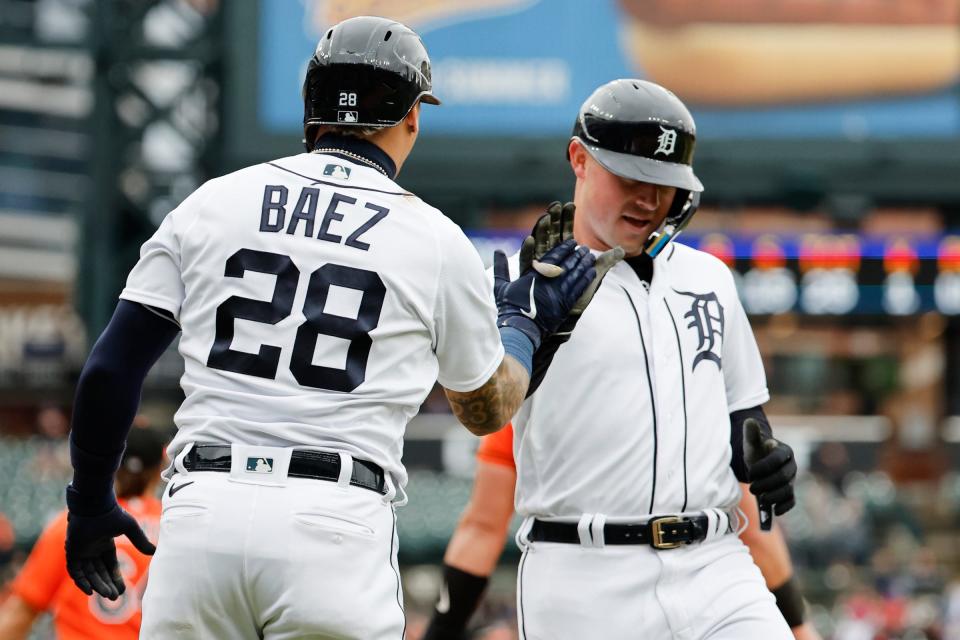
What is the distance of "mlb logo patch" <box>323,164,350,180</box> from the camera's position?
372 centimetres

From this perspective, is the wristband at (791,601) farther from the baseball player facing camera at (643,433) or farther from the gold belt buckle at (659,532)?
the gold belt buckle at (659,532)

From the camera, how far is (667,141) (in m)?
4.81

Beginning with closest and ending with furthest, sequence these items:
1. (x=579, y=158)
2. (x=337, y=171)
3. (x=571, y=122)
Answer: (x=337, y=171)
(x=579, y=158)
(x=571, y=122)

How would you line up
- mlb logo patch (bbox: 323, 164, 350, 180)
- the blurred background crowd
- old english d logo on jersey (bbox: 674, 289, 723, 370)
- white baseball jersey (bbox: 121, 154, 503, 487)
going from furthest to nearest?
the blurred background crowd → old english d logo on jersey (bbox: 674, 289, 723, 370) → mlb logo patch (bbox: 323, 164, 350, 180) → white baseball jersey (bbox: 121, 154, 503, 487)

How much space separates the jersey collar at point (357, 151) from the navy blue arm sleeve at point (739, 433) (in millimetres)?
1462

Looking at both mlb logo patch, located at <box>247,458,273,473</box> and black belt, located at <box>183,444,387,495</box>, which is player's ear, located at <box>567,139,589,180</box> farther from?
mlb logo patch, located at <box>247,458,273,473</box>

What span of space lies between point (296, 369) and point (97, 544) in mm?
794

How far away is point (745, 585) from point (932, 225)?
14.6 meters

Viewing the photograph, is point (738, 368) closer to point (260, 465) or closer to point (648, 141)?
point (648, 141)

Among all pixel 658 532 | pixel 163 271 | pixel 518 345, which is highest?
pixel 163 271

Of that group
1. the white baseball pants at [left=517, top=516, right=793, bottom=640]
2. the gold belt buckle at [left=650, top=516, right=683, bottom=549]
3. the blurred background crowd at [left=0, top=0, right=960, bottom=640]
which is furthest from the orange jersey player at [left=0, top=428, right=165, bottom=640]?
the blurred background crowd at [left=0, top=0, right=960, bottom=640]

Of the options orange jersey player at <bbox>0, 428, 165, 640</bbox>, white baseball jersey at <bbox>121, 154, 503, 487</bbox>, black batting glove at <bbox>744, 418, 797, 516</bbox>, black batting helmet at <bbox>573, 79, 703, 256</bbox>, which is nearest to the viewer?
white baseball jersey at <bbox>121, 154, 503, 487</bbox>

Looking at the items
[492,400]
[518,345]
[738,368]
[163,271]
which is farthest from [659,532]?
[163,271]

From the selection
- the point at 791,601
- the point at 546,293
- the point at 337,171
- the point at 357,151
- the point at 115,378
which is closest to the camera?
the point at 115,378
